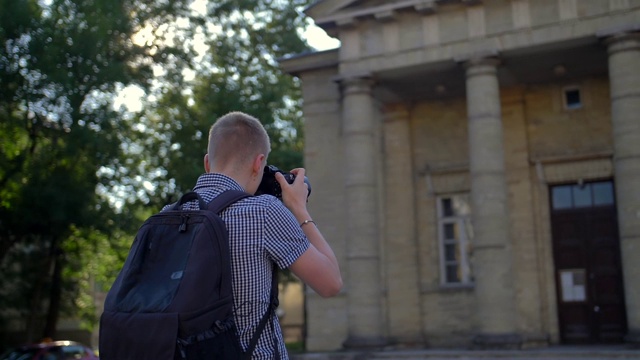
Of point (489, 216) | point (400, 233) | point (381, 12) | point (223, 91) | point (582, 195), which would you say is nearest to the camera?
point (489, 216)

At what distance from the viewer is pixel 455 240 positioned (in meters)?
22.7

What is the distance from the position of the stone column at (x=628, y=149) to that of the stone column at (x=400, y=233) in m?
6.28

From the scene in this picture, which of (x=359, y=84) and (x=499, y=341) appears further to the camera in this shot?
(x=359, y=84)

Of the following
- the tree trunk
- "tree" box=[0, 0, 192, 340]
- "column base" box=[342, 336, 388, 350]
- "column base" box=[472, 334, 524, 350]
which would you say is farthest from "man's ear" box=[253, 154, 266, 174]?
the tree trunk

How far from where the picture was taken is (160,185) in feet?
102

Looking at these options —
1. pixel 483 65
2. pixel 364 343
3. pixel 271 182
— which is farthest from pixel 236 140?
pixel 364 343

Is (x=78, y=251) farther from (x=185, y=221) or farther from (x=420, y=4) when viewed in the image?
(x=185, y=221)

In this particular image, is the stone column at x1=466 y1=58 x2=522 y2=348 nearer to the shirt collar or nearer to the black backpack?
the shirt collar

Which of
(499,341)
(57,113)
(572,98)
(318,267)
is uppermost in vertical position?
Result: (57,113)

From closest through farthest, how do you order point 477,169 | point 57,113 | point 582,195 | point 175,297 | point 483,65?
point 175,297 → point 477,169 → point 483,65 → point 582,195 → point 57,113

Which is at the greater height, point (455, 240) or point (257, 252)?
point (455, 240)

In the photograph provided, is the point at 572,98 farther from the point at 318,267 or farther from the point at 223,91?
the point at 318,267

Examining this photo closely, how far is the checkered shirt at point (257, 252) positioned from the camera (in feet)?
9.78

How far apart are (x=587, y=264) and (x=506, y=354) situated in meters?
4.37
